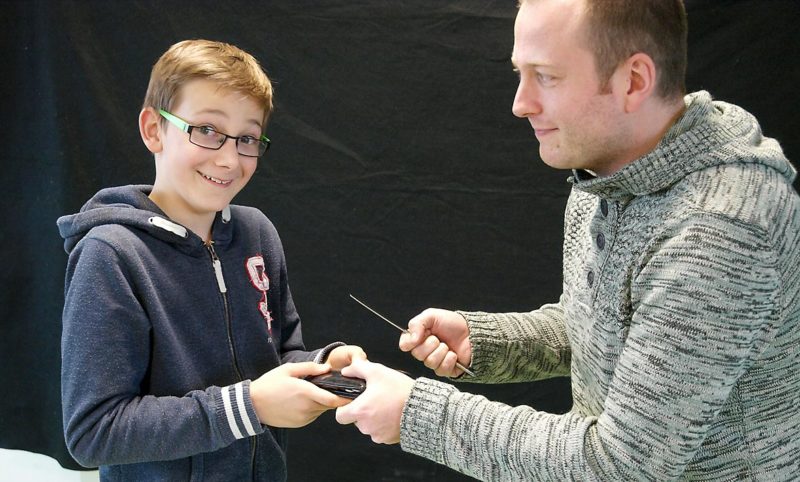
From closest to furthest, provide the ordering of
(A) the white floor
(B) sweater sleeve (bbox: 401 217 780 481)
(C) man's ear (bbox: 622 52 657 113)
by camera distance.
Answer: (B) sweater sleeve (bbox: 401 217 780 481)
(C) man's ear (bbox: 622 52 657 113)
(A) the white floor

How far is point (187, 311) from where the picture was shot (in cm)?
134

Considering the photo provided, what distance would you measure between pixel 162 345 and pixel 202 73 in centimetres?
50

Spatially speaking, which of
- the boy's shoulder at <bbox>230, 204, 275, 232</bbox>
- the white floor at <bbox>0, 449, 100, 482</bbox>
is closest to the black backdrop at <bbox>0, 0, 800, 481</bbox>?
the white floor at <bbox>0, 449, 100, 482</bbox>

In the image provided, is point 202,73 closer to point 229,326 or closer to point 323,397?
point 229,326

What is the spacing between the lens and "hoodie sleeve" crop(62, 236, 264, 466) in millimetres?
1216

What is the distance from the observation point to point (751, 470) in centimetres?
113

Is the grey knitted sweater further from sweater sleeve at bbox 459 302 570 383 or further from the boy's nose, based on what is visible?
the boy's nose

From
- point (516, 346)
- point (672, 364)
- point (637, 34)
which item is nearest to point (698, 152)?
point (637, 34)

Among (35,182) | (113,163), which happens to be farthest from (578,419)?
(35,182)

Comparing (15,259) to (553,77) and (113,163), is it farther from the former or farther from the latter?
(553,77)

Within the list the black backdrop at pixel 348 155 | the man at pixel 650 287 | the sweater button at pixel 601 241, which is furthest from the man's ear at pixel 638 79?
the black backdrop at pixel 348 155

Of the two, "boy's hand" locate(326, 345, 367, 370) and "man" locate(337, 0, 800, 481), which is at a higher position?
"man" locate(337, 0, 800, 481)

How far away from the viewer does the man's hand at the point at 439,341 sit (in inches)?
60.1

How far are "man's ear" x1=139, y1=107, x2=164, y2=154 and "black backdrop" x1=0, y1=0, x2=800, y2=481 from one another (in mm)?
1019
